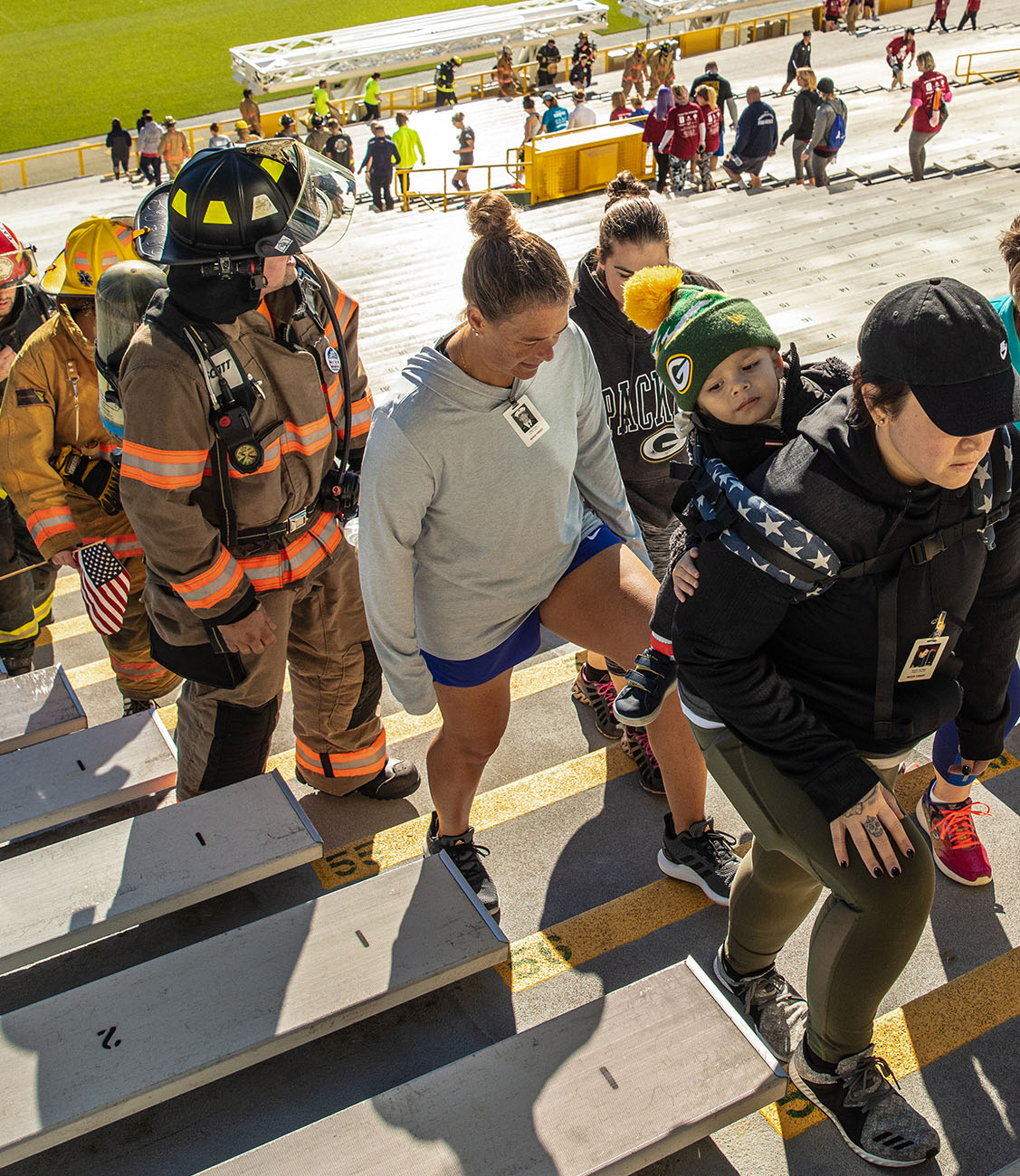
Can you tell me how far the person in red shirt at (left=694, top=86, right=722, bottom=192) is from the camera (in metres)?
17.0

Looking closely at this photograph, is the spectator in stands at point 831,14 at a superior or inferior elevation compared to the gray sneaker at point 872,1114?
inferior

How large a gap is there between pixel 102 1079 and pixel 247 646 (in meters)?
1.34

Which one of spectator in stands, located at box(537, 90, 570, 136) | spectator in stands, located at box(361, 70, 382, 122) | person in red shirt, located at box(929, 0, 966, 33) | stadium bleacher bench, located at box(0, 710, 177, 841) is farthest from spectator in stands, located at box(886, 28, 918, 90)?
stadium bleacher bench, located at box(0, 710, 177, 841)

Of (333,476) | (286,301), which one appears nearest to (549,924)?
(333,476)

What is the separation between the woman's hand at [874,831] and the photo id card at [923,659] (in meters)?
0.28

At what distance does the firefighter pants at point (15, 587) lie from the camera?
548 cm

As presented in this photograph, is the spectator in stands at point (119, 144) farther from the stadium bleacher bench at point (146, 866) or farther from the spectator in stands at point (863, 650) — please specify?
the spectator in stands at point (863, 650)

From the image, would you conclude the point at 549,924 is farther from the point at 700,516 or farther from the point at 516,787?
the point at 700,516

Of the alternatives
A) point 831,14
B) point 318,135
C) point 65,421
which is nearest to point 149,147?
point 318,135

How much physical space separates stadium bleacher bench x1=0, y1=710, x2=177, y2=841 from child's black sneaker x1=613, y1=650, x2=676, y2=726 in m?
1.84

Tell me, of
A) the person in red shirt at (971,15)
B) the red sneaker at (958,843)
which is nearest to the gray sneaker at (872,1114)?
the red sneaker at (958,843)

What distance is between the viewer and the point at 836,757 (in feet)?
8.25

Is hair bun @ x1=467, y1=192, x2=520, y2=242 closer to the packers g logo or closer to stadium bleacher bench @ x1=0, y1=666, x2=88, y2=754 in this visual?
the packers g logo

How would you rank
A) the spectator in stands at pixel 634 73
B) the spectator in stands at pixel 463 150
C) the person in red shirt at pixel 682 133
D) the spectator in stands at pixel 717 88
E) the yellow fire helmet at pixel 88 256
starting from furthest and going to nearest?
the spectator in stands at pixel 634 73, the spectator in stands at pixel 463 150, the spectator in stands at pixel 717 88, the person in red shirt at pixel 682 133, the yellow fire helmet at pixel 88 256
